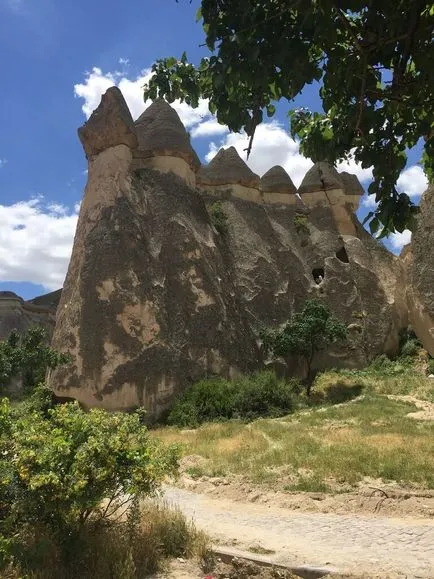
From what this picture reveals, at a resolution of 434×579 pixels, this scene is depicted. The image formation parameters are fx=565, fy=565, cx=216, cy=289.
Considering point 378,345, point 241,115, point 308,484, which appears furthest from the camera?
point 378,345

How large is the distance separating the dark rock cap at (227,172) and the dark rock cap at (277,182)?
856 mm

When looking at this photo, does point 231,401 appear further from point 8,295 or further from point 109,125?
point 8,295

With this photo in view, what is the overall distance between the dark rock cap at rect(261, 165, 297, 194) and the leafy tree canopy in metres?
24.0

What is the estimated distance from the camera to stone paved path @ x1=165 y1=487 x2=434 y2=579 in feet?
18.1

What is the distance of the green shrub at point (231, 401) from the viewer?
56.4 feet

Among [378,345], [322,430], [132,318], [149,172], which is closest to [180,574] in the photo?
[322,430]

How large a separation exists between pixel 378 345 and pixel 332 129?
2116 centimetres

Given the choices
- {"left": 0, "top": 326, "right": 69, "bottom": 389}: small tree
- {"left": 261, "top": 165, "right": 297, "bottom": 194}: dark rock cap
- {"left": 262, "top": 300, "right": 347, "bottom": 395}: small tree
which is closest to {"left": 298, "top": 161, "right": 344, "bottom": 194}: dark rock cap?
{"left": 261, "top": 165, "right": 297, "bottom": 194}: dark rock cap

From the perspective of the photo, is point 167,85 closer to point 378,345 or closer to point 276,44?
point 276,44

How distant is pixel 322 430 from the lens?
13664mm

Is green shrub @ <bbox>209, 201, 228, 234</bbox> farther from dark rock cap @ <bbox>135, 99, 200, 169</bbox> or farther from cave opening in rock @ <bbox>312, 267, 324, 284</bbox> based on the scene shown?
cave opening in rock @ <bbox>312, 267, 324, 284</bbox>

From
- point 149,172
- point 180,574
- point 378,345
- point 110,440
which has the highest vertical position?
point 149,172

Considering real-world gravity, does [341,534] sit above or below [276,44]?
below

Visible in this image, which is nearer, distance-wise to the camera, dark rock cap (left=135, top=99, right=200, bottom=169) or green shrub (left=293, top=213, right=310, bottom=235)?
dark rock cap (left=135, top=99, right=200, bottom=169)
